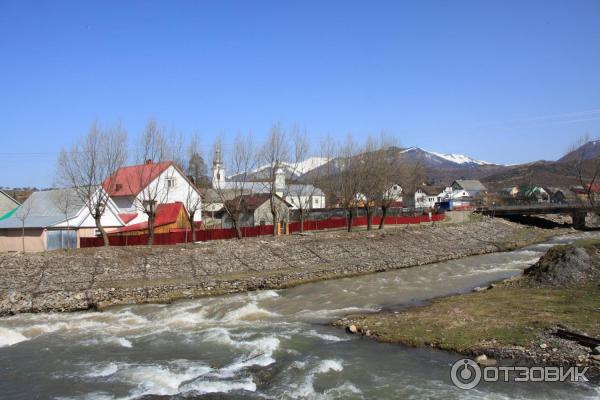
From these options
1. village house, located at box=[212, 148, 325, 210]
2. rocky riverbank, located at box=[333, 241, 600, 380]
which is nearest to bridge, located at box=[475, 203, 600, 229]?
village house, located at box=[212, 148, 325, 210]

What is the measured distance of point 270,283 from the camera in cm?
3231

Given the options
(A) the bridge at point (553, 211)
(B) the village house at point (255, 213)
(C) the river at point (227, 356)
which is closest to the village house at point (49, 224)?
(C) the river at point (227, 356)

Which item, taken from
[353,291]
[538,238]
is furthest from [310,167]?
[353,291]

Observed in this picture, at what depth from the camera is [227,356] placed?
1747cm

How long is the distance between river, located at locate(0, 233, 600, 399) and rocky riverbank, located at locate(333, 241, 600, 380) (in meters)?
1.14

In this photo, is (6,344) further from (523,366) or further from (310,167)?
(310,167)

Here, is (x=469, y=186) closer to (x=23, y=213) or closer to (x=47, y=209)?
(x=47, y=209)

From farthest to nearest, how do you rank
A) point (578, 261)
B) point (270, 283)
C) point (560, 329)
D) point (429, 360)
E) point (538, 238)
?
1. point (538, 238)
2. point (270, 283)
3. point (578, 261)
4. point (560, 329)
5. point (429, 360)

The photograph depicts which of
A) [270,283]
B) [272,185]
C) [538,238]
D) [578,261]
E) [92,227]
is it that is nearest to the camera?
[578,261]

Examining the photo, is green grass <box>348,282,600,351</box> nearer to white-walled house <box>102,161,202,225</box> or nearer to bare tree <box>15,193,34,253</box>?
bare tree <box>15,193,34,253</box>

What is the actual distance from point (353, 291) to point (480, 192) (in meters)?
153

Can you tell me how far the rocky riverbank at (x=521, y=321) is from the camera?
51.7 ft

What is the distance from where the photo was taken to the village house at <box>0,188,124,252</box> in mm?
39875

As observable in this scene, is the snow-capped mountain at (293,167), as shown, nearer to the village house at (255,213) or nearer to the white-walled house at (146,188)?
the village house at (255,213)
